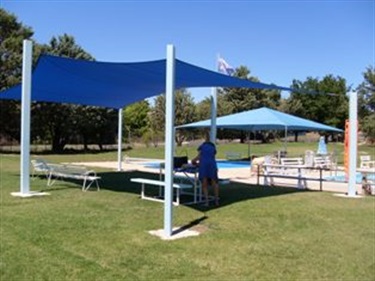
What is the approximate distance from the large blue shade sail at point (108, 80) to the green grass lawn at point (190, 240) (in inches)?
104

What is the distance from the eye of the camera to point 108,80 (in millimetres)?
12234

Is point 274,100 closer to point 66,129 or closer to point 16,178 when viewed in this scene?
point 66,129

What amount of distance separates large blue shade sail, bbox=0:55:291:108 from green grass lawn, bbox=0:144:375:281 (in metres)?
2.65

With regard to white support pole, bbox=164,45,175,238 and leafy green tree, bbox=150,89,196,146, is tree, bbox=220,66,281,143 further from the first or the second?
white support pole, bbox=164,45,175,238

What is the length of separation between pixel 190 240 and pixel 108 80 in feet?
20.2

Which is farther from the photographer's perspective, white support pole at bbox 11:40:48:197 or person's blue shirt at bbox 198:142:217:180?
white support pole at bbox 11:40:48:197

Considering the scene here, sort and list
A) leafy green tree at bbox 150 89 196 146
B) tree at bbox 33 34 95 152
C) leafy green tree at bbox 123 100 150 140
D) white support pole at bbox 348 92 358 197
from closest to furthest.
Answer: white support pole at bbox 348 92 358 197
tree at bbox 33 34 95 152
leafy green tree at bbox 150 89 196 146
leafy green tree at bbox 123 100 150 140

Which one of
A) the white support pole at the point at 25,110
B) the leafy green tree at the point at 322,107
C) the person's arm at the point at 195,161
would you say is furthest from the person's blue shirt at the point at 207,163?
the leafy green tree at the point at 322,107

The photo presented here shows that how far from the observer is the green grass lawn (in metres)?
5.61

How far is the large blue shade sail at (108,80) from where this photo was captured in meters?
10.1

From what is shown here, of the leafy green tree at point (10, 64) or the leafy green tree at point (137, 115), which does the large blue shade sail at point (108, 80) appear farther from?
the leafy green tree at point (137, 115)

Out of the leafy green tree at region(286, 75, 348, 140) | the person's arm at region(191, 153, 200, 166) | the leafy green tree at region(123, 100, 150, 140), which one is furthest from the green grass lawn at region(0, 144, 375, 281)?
the leafy green tree at region(286, 75, 348, 140)

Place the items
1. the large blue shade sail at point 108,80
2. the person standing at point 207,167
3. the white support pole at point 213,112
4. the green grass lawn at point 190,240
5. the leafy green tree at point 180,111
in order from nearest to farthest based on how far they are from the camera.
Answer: the green grass lawn at point 190,240
the large blue shade sail at point 108,80
the person standing at point 207,167
the white support pole at point 213,112
the leafy green tree at point 180,111

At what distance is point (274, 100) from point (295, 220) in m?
64.0
